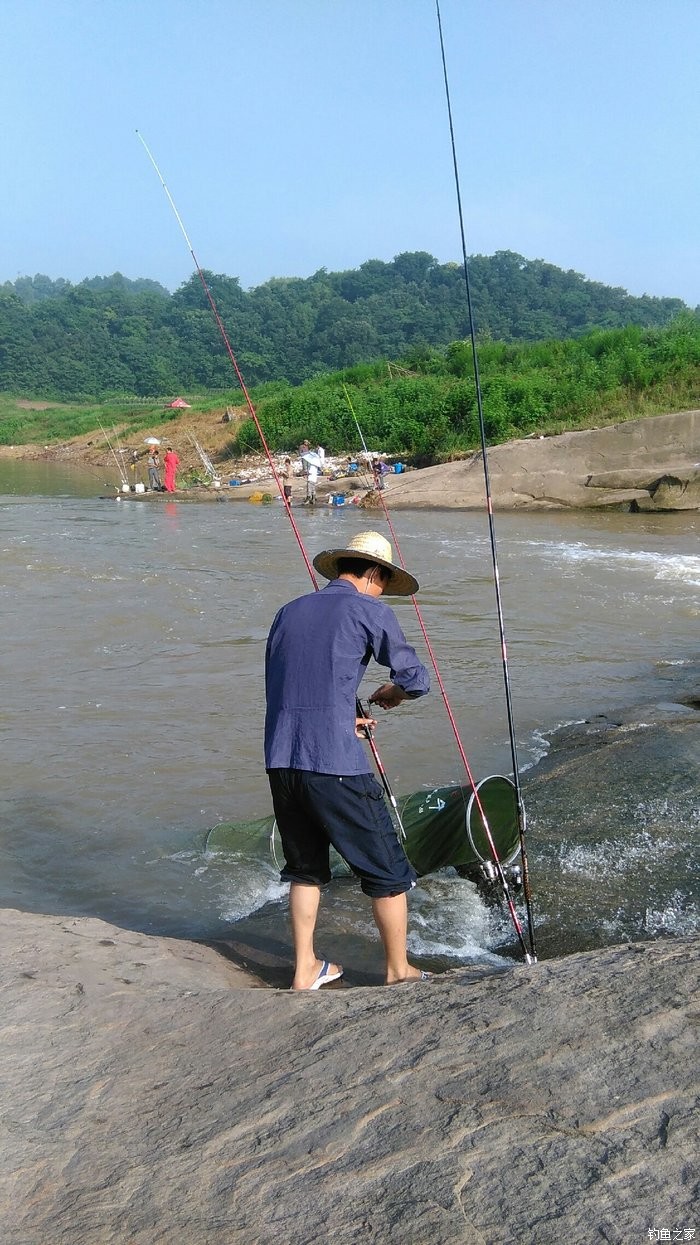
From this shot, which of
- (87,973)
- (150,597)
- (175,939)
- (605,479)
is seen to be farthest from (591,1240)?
(605,479)

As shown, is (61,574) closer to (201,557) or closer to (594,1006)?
(201,557)

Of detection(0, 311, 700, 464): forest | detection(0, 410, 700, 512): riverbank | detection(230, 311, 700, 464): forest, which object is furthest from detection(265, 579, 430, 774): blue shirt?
detection(230, 311, 700, 464): forest

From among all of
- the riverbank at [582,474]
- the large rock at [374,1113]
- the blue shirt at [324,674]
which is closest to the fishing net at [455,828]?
the blue shirt at [324,674]

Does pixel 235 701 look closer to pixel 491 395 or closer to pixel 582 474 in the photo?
pixel 582 474

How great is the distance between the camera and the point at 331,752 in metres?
3.22

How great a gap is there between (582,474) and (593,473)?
0.77ft

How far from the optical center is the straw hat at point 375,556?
134 inches

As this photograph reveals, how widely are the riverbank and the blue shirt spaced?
A: 701 inches

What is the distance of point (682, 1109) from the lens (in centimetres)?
186

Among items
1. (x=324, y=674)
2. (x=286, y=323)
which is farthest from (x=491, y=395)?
(x=286, y=323)

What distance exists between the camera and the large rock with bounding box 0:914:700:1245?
1.74 m

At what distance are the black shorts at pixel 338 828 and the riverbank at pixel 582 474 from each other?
1792 cm

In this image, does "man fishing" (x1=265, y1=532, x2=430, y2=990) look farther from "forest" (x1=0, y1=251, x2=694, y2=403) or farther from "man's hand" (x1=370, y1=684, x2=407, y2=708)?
"forest" (x1=0, y1=251, x2=694, y2=403)

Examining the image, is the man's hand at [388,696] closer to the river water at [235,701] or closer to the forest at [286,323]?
the river water at [235,701]
